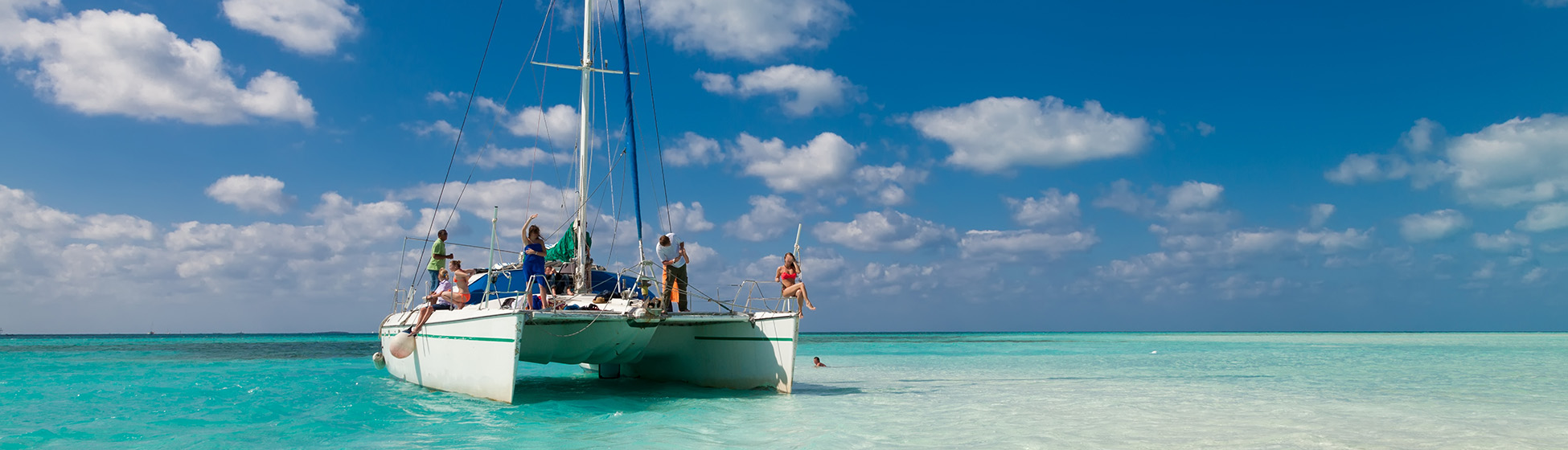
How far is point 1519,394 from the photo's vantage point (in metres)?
12.1

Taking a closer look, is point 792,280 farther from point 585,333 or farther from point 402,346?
point 402,346

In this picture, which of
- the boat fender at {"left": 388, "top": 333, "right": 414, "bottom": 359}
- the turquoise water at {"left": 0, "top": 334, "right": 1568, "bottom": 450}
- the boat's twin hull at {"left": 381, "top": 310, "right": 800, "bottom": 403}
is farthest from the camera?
the boat fender at {"left": 388, "top": 333, "right": 414, "bottom": 359}

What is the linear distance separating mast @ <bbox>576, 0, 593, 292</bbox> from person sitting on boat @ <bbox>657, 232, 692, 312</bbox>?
1247 mm

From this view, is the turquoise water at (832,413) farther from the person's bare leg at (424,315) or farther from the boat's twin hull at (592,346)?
the person's bare leg at (424,315)

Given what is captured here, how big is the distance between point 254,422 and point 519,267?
4268 mm

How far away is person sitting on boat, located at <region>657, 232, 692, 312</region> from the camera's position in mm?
11672

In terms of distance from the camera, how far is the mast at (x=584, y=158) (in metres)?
→ 12.3

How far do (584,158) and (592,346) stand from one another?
3020 mm

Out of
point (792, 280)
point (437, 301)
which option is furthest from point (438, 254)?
point (792, 280)

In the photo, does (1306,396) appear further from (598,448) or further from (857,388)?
(598,448)

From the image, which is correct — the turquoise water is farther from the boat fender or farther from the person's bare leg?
the person's bare leg

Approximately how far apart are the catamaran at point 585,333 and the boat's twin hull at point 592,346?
2 centimetres

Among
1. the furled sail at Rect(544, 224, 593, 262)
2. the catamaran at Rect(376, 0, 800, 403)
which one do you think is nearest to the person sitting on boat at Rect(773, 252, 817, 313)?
the catamaran at Rect(376, 0, 800, 403)

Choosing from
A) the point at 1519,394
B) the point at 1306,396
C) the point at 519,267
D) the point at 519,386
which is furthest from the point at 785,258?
the point at 1519,394
